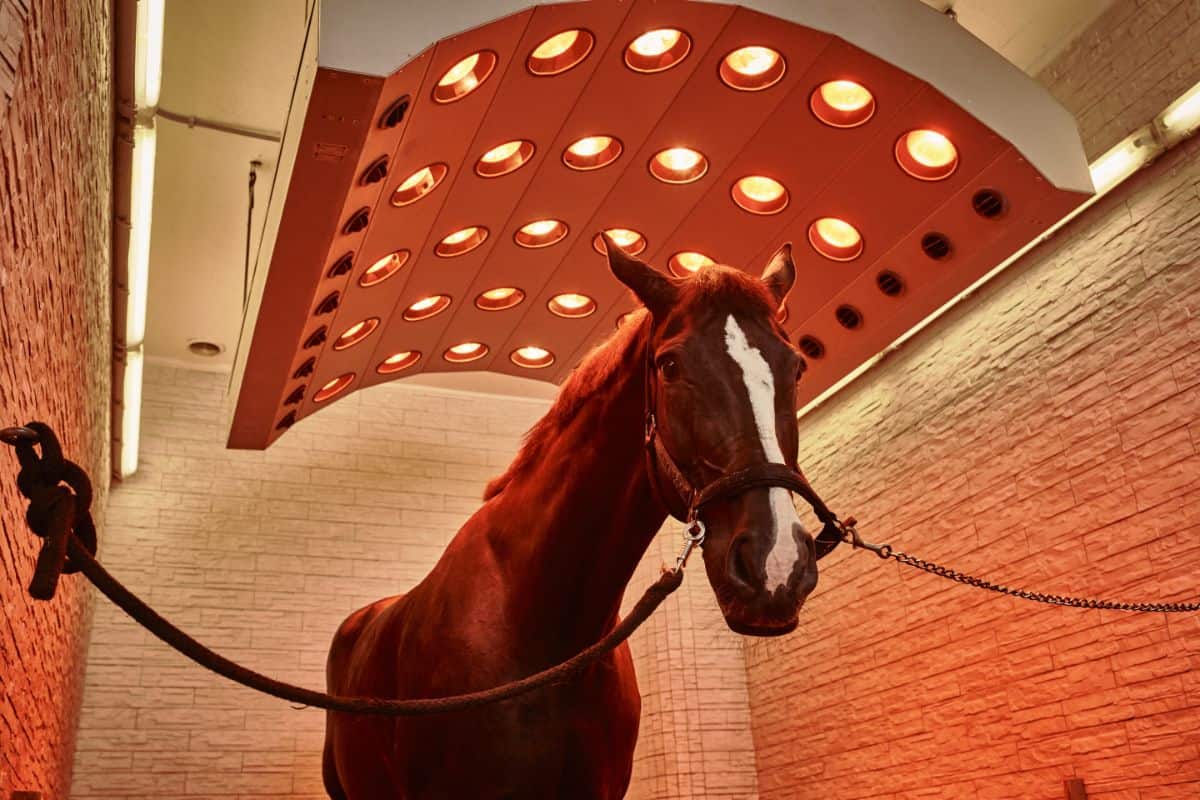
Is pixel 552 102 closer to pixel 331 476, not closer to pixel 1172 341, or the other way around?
pixel 1172 341

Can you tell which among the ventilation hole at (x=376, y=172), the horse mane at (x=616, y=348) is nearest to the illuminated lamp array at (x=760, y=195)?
the ventilation hole at (x=376, y=172)

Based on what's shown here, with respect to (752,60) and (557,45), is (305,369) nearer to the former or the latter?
(557,45)

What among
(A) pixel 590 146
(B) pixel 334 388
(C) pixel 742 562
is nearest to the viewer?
(C) pixel 742 562

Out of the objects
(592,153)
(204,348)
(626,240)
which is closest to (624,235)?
(626,240)

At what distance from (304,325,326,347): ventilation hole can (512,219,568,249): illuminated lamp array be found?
1.05 m

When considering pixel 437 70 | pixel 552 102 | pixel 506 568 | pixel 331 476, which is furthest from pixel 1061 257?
pixel 331 476

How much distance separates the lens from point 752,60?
13.8ft

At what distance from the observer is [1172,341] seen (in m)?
4.37

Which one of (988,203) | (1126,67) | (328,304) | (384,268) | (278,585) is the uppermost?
(1126,67)

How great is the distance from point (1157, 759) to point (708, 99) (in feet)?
10.6

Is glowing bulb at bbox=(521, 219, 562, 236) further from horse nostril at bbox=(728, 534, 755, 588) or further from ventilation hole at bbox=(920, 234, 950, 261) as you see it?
horse nostril at bbox=(728, 534, 755, 588)

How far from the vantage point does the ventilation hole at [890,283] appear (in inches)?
202

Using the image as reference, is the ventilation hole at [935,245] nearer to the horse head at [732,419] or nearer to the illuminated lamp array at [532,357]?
the illuminated lamp array at [532,357]

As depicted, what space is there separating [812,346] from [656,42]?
222cm
